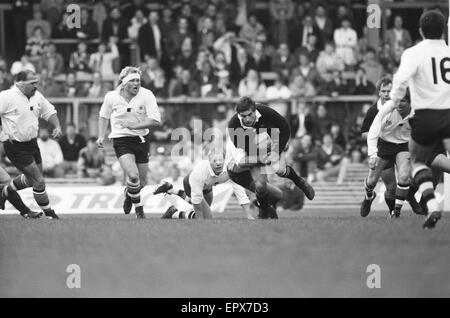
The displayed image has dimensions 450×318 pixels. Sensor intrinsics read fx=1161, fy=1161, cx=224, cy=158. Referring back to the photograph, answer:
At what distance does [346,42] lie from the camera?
28891 mm

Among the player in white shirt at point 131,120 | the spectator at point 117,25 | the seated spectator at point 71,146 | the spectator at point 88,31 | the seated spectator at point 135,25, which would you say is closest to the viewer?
the player in white shirt at point 131,120

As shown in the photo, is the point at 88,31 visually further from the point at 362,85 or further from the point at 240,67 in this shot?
the point at 362,85

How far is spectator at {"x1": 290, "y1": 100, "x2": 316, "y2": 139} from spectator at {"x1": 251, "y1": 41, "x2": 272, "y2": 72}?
6.09 feet

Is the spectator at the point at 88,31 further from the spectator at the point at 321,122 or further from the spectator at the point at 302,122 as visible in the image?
the spectator at the point at 321,122

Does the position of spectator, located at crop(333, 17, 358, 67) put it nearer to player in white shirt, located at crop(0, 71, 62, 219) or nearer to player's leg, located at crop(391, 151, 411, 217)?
player's leg, located at crop(391, 151, 411, 217)

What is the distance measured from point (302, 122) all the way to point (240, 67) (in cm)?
235

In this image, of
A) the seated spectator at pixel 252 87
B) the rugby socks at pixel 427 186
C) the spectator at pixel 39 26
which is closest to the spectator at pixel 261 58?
the seated spectator at pixel 252 87

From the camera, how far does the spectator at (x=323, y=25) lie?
96.4ft

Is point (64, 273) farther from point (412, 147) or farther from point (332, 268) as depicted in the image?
point (412, 147)

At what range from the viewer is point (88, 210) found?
24109mm

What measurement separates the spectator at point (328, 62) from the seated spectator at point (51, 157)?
6713 mm

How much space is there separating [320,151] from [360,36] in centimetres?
455

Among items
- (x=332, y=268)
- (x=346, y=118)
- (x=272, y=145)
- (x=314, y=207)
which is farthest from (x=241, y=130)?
(x=346, y=118)

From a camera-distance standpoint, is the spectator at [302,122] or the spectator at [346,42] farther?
the spectator at [346,42]
